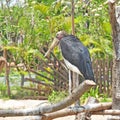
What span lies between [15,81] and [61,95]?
1.97 metres

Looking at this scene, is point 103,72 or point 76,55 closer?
point 76,55

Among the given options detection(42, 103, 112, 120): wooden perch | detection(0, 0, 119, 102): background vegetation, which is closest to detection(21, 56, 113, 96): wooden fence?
detection(0, 0, 119, 102): background vegetation

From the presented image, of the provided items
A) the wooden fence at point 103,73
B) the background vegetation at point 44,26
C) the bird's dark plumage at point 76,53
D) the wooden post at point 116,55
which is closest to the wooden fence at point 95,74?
the wooden fence at point 103,73

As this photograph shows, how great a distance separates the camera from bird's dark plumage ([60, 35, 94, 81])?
3823 mm

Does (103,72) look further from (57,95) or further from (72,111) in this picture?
(72,111)

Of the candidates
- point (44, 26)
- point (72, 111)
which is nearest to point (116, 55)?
point (72, 111)

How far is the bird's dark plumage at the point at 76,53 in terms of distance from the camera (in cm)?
382

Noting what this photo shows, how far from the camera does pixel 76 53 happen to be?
4.27m

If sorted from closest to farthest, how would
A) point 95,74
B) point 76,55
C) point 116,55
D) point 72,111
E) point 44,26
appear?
point 72,111 < point 116,55 < point 76,55 < point 95,74 < point 44,26

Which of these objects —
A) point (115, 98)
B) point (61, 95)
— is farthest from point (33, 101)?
point (115, 98)

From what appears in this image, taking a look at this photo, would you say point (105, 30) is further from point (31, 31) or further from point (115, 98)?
point (115, 98)

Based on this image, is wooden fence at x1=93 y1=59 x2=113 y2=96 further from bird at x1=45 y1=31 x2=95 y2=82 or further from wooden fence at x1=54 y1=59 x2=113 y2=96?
bird at x1=45 y1=31 x2=95 y2=82

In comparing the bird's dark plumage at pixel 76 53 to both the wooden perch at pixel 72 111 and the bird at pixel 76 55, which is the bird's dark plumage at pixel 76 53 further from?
the wooden perch at pixel 72 111

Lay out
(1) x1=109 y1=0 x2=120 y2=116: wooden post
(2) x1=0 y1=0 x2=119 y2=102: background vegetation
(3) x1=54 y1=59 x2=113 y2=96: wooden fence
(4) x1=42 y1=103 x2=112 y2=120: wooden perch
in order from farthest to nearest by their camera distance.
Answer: (2) x1=0 y1=0 x2=119 y2=102: background vegetation → (3) x1=54 y1=59 x2=113 y2=96: wooden fence → (1) x1=109 y1=0 x2=120 y2=116: wooden post → (4) x1=42 y1=103 x2=112 y2=120: wooden perch
